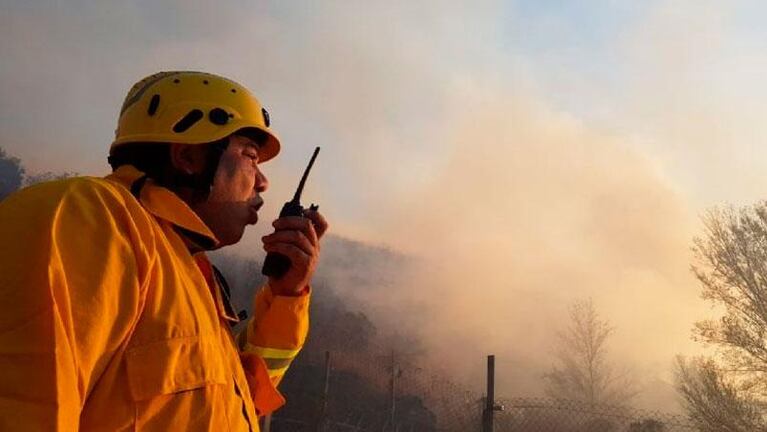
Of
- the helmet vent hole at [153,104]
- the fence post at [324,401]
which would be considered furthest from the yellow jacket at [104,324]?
the fence post at [324,401]

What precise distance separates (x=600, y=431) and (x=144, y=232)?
15.5m

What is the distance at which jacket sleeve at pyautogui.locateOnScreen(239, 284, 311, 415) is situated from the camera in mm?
2527

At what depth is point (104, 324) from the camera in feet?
4.22

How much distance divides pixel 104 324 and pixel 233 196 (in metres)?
0.96

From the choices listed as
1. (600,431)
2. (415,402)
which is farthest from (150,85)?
(415,402)

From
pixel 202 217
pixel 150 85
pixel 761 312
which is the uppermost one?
pixel 761 312

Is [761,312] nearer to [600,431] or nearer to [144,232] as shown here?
[600,431]

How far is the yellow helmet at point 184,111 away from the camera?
2.10 m

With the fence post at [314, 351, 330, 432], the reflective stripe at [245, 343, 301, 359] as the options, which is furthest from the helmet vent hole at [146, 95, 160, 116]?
the fence post at [314, 351, 330, 432]

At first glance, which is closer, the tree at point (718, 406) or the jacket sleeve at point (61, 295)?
the jacket sleeve at point (61, 295)

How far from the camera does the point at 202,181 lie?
6.93ft

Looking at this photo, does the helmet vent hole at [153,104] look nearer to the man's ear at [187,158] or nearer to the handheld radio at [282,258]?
the man's ear at [187,158]

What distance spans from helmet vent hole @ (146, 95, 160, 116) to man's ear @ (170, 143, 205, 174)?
15 centimetres

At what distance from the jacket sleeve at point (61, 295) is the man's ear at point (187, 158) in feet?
2.12
